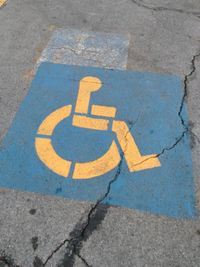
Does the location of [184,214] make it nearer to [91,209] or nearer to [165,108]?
[91,209]

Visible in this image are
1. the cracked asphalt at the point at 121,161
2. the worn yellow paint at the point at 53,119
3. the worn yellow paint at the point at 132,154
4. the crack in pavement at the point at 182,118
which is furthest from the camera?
the worn yellow paint at the point at 53,119

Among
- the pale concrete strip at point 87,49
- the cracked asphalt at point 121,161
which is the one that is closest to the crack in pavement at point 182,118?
the cracked asphalt at point 121,161

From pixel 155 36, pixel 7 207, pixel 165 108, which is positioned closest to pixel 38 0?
pixel 155 36

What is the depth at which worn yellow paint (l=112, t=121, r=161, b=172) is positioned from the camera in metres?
4.25

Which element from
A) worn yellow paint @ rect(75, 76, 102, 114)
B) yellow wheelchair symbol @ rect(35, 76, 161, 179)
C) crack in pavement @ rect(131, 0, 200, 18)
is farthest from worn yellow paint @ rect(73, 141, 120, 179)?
crack in pavement @ rect(131, 0, 200, 18)

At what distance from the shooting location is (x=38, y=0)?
24.5 ft

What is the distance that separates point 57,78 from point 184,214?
2906 mm

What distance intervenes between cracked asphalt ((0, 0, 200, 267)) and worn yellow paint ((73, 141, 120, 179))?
0.16 metres

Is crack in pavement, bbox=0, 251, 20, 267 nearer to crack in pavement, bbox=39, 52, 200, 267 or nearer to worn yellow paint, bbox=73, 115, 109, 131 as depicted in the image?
crack in pavement, bbox=39, 52, 200, 267

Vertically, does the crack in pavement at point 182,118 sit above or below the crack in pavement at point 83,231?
above

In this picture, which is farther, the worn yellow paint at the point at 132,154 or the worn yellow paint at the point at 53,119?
the worn yellow paint at the point at 53,119

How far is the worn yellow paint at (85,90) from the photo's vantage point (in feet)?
16.1

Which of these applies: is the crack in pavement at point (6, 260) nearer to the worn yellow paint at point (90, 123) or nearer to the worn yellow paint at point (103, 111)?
the worn yellow paint at point (90, 123)

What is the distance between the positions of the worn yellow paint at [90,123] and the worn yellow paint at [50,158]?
1.62ft
